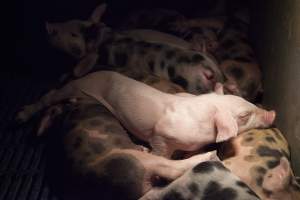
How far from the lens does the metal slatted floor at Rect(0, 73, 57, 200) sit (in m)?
2.26

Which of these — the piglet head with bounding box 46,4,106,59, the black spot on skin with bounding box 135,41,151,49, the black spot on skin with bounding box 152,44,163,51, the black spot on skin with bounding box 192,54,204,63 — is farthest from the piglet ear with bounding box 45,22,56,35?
the black spot on skin with bounding box 192,54,204,63

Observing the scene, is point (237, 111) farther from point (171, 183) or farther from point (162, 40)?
point (162, 40)

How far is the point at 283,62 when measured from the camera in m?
2.29

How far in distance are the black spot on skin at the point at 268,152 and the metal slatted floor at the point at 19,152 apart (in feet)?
3.02

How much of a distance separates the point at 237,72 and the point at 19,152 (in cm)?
119

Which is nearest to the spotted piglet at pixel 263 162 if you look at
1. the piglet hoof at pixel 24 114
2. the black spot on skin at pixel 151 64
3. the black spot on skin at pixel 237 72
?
the black spot on skin at pixel 237 72

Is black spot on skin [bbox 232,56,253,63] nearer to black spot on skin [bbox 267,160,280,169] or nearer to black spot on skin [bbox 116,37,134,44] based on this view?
black spot on skin [bbox 116,37,134,44]

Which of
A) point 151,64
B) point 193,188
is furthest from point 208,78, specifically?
point 193,188

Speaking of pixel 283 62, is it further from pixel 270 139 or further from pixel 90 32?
pixel 90 32

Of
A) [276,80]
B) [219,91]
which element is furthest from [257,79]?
[219,91]

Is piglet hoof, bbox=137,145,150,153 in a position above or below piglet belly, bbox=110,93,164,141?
below

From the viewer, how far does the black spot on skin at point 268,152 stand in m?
2.06

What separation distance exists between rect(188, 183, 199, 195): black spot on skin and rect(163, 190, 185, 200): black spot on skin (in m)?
0.04

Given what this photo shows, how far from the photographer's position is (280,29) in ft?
7.86
